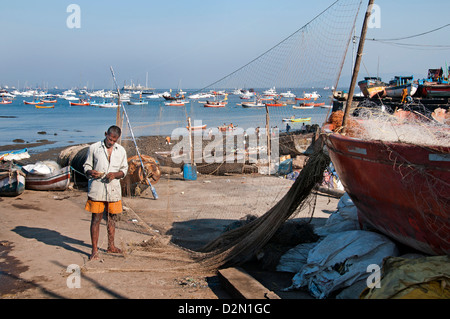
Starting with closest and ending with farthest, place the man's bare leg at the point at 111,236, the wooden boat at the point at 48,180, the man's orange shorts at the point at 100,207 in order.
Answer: the man's orange shorts at the point at 100,207 → the man's bare leg at the point at 111,236 → the wooden boat at the point at 48,180

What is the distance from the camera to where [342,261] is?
4195 millimetres

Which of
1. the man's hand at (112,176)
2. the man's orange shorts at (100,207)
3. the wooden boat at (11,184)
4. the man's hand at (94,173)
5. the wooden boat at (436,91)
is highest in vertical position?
the wooden boat at (436,91)

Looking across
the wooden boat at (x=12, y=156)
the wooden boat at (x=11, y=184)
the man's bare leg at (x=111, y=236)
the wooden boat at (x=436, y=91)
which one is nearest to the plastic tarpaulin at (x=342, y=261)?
the man's bare leg at (x=111, y=236)

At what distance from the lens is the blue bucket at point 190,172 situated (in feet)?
38.9

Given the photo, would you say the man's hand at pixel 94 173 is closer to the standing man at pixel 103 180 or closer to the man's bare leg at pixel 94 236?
the standing man at pixel 103 180

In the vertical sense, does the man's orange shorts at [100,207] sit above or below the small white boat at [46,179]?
above

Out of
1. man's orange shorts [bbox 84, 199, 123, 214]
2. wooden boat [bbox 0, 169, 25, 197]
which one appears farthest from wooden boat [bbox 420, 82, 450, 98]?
wooden boat [bbox 0, 169, 25, 197]

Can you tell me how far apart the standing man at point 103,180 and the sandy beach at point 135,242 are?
0.41 meters

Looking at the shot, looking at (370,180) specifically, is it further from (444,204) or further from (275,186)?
(275,186)

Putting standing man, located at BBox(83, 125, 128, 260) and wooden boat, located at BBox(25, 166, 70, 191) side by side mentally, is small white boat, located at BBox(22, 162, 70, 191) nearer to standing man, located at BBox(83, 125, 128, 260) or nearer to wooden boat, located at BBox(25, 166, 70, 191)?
wooden boat, located at BBox(25, 166, 70, 191)

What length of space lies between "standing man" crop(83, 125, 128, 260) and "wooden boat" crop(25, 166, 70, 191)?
5.24m

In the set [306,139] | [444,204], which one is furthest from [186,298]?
[306,139]

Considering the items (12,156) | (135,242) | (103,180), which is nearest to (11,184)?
(135,242)

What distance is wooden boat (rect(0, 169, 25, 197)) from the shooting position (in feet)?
30.2
